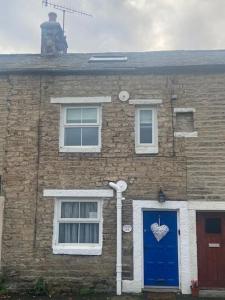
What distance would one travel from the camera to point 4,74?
464 inches

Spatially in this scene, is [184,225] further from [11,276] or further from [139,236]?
[11,276]

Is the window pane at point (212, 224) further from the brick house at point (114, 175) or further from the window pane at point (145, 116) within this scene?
the window pane at point (145, 116)

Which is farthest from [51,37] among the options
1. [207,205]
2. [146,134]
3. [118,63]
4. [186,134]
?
[207,205]

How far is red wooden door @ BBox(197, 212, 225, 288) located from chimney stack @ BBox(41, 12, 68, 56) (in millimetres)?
8452

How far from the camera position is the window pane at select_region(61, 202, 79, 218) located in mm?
11000

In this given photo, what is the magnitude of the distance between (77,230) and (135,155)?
286 centimetres

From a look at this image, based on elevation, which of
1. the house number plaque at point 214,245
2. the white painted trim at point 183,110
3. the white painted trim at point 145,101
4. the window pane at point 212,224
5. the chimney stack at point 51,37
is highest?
the chimney stack at point 51,37

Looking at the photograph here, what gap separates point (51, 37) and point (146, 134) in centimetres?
612

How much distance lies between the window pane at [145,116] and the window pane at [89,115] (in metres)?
1.48

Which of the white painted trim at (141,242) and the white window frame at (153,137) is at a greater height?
the white window frame at (153,137)

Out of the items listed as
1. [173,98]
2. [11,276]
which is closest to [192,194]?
[173,98]

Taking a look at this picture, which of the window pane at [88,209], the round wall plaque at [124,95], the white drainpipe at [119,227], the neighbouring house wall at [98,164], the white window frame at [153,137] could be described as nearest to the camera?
the white drainpipe at [119,227]

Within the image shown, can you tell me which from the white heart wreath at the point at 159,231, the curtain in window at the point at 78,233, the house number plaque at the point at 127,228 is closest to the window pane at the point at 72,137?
the curtain in window at the point at 78,233

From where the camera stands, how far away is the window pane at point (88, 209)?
10922mm
